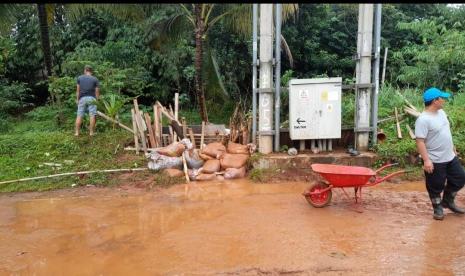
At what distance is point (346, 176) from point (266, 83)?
324 cm

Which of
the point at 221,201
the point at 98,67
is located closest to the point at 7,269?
the point at 221,201

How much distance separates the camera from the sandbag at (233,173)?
829cm

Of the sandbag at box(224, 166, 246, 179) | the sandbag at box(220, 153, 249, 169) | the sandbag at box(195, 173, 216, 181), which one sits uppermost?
the sandbag at box(220, 153, 249, 169)

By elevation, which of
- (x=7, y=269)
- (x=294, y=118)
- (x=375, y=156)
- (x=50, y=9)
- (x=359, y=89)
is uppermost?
(x=50, y=9)

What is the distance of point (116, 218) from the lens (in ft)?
21.1

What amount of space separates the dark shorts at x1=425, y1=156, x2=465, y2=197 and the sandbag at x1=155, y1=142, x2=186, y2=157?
4.75 meters

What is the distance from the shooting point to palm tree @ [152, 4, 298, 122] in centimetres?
1248

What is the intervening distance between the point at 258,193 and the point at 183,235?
7.16 feet

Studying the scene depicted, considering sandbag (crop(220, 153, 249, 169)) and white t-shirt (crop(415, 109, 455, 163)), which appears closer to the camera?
white t-shirt (crop(415, 109, 455, 163))

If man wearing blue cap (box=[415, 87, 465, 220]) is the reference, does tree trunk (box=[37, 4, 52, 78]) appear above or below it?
above

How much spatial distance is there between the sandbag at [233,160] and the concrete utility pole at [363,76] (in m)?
2.29

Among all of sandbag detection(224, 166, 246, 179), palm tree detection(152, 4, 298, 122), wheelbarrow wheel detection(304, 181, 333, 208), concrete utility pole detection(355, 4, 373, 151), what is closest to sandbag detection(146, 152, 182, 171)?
sandbag detection(224, 166, 246, 179)

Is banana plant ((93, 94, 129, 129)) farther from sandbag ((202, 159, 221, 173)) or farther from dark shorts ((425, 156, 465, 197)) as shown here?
dark shorts ((425, 156, 465, 197))

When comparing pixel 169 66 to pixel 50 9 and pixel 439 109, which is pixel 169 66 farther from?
pixel 439 109
